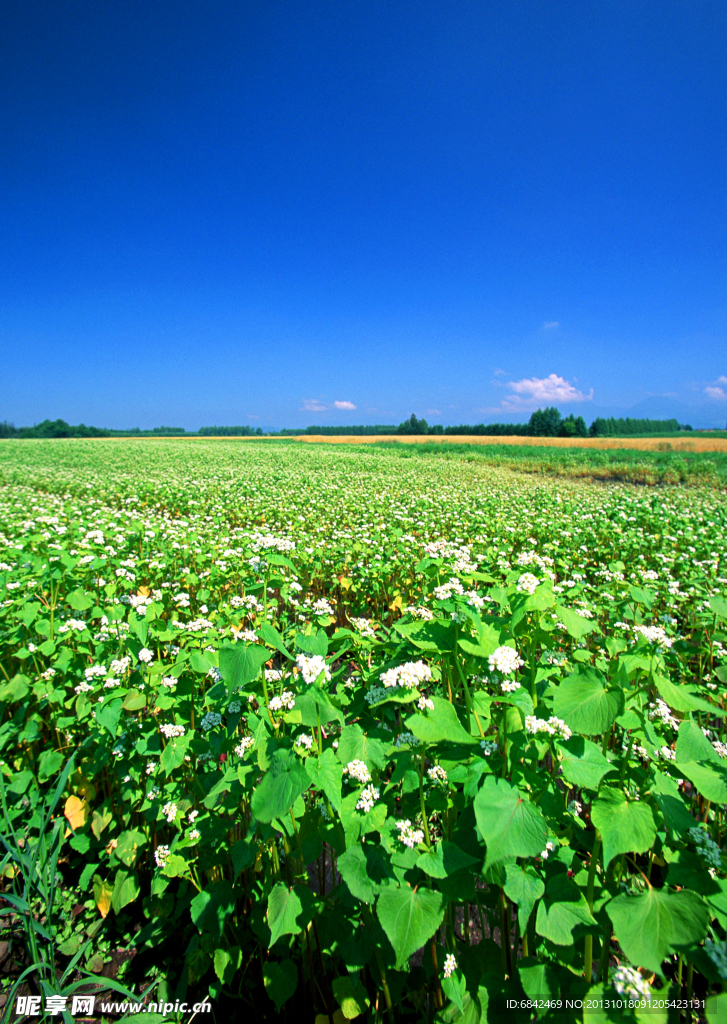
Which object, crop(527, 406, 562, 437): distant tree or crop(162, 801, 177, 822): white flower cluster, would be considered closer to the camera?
crop(162, 801, 177, 822): white flower cluster

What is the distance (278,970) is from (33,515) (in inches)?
311

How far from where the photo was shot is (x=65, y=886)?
7.87 ft

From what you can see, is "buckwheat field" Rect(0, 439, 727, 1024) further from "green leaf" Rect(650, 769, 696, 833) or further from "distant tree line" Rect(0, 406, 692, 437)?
"distant tree line" Rect(0, 406, 692, 437)

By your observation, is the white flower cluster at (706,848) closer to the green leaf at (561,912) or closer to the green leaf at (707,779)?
the green leaf at (707,779)

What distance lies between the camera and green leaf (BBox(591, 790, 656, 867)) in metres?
1.13

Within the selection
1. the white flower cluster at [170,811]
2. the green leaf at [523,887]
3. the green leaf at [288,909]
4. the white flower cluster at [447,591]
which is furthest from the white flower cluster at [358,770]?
the white flower cluster at [170,811]

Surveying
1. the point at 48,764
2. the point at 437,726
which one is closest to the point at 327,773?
the point at 437,726

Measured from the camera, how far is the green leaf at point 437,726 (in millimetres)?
1218

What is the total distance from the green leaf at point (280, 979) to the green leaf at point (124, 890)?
3.10 ft

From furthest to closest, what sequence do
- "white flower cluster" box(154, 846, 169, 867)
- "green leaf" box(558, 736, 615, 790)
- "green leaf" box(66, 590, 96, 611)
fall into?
"green leaf" box(66, 590, 96, 611) < "white flower cluster" box(154, 846, 169, 867) < "green leaf" box(558, 736, 615, 790)

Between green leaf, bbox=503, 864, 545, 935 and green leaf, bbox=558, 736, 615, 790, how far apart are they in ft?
0.98

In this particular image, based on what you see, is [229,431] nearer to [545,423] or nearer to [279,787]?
[545,423]

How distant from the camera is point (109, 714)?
2.08 m

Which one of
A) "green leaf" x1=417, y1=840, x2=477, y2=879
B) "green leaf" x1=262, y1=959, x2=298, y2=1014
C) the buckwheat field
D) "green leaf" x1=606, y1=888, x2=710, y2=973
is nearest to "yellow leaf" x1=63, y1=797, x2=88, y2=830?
the buckwheat field
